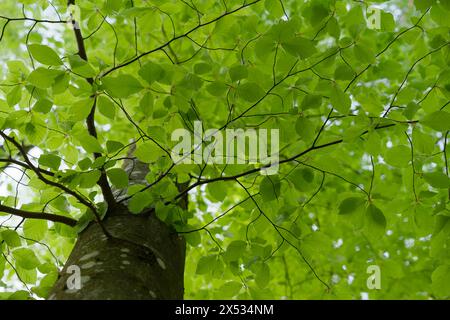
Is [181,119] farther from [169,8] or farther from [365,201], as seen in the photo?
[365,201]

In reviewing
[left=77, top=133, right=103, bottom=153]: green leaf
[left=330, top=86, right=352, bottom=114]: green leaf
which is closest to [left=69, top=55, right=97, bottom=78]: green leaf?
[left=77, top=133, right=103, bottom=153]: green leaf

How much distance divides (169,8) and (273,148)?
561 mm

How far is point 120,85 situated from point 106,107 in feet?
0.44

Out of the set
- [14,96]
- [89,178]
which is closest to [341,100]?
[89,178]

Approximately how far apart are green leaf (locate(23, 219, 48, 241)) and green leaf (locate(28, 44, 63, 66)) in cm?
60

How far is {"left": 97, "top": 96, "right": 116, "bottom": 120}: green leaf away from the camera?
122 centimetres

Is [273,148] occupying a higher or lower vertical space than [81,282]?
higher

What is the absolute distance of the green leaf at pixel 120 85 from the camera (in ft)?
3.63

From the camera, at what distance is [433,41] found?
136 centimetres

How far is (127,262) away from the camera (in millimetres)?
1298

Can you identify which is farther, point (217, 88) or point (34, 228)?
point (34, 228)

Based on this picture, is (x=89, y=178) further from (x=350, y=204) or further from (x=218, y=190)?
(x=350, y=204)
